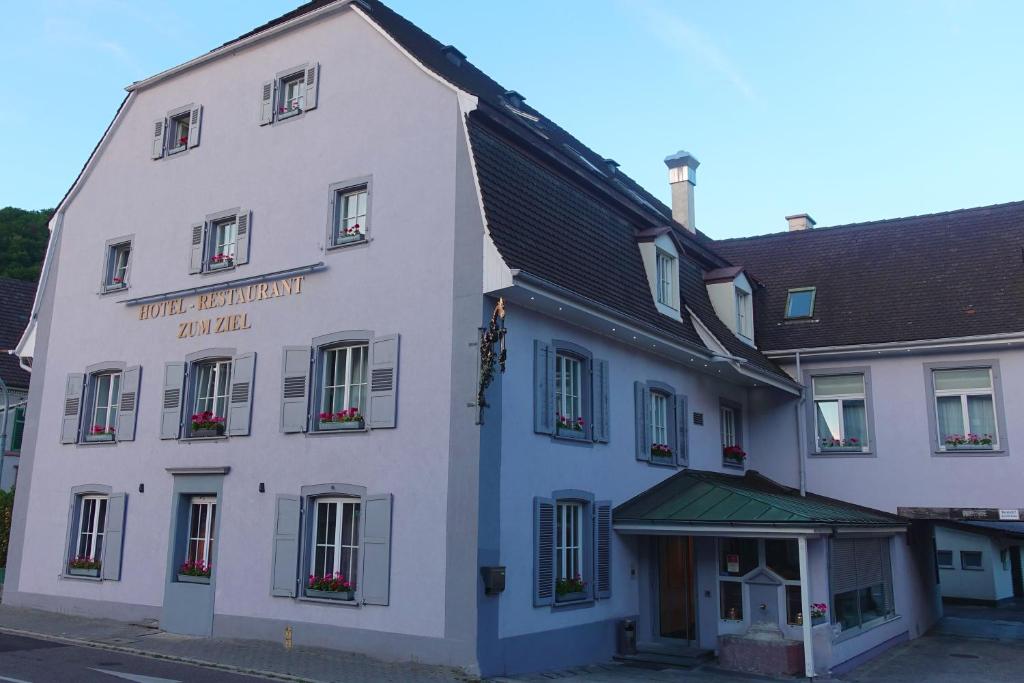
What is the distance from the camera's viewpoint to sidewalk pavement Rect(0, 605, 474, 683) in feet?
41.0

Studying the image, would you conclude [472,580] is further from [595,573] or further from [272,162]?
[272,162]

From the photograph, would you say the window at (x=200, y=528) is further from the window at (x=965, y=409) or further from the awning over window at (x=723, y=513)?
the window at (x=965, y=409)

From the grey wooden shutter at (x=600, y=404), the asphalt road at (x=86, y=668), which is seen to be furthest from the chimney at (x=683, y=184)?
the asphalt road at (x=86, y=668)

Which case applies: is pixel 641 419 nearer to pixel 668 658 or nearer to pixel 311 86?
pixel 668 658

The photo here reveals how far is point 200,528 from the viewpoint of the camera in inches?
663

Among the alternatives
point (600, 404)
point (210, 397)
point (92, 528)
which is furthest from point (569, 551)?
point (92, 528)

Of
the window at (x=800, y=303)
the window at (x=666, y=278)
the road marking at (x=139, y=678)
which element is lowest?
the road marking at (x=139, y=678)

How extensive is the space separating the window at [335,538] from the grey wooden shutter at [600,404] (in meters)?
4.28

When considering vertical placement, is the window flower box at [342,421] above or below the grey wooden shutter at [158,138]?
below

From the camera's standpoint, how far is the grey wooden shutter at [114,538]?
56.9 ft

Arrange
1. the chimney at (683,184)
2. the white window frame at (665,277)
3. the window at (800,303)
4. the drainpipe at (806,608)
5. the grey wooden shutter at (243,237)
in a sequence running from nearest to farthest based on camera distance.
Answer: the drainpipe at (806,608)
the grey wooden shutter at (243,237)
the white window frame at (665,277)
the window at (800,303)
the chimney at (683,184)

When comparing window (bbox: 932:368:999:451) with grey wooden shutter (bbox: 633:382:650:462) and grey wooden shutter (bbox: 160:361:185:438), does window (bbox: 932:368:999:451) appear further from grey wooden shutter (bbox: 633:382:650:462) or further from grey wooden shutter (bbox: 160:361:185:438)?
grey wooden shutter (bbox: 160:361:185:438)

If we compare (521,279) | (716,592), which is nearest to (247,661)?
(521,279)

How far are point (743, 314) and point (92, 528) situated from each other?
593 inches
